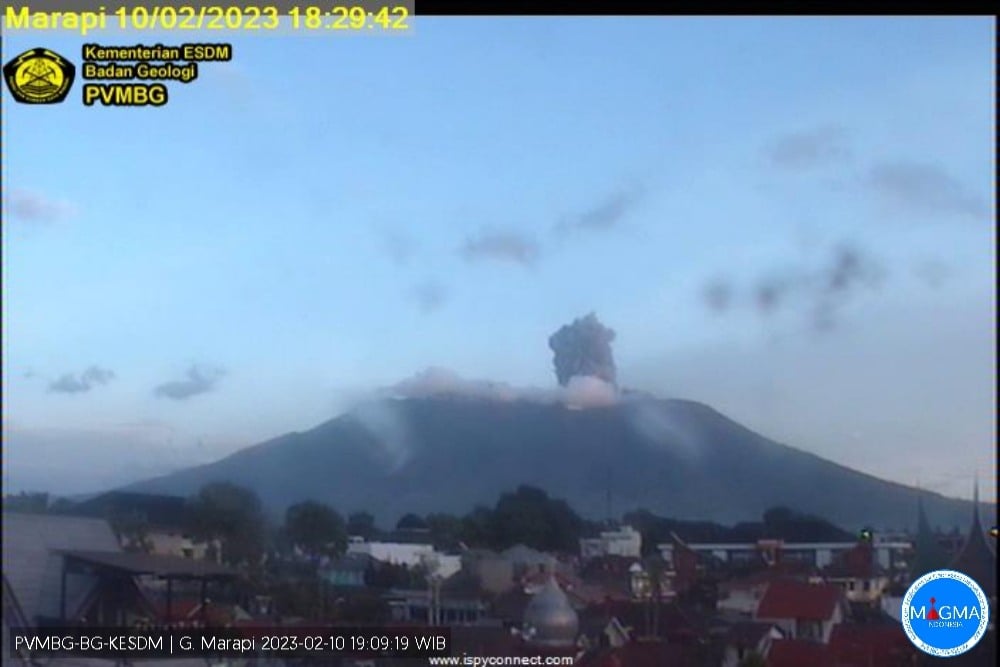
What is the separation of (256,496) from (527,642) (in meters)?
1.50

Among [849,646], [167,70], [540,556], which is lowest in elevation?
[849,646]

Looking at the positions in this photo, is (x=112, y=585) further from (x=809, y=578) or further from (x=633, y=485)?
(x=809, y=578)

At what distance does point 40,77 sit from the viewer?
6.13 meters

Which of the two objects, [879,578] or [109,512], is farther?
[879,578]

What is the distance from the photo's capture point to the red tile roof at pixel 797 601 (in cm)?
662

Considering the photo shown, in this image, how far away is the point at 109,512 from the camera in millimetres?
6332

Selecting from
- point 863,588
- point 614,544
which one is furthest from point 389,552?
point 863,588

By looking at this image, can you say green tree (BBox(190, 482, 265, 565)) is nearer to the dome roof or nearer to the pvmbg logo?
the dome roof

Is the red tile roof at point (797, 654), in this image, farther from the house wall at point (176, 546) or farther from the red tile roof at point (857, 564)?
the house wall at point (176, 546)

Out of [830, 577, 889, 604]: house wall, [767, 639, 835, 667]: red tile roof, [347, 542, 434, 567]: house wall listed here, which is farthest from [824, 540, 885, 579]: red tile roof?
[347, 542, 434, 567]: house wall

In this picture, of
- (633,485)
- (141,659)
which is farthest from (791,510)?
(141,659)

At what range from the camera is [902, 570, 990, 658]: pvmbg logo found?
6.56 m

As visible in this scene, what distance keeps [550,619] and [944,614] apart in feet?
6.45
